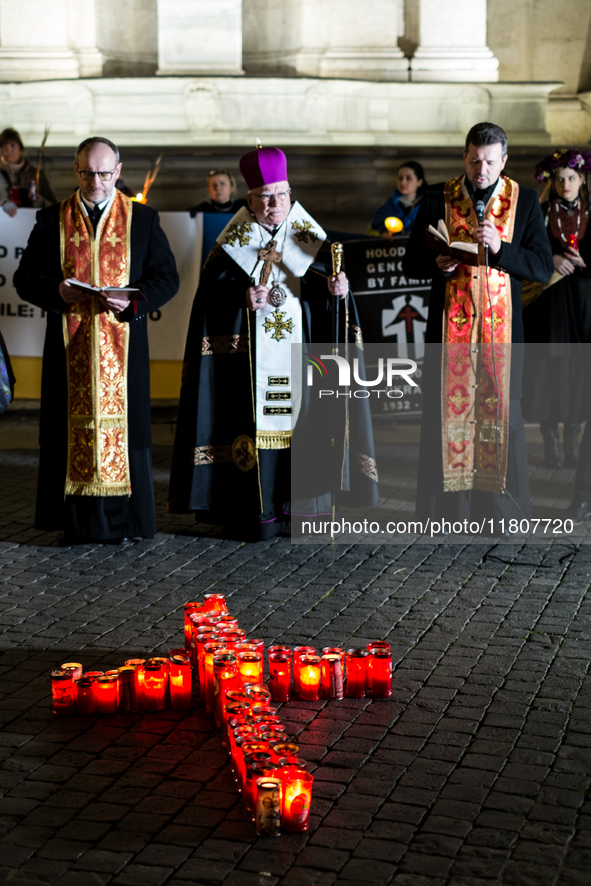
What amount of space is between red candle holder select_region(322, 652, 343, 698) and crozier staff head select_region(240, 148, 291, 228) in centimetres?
291

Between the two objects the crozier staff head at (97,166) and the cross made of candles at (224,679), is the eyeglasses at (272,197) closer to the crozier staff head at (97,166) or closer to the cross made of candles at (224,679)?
the crozier staff head at (97,166)

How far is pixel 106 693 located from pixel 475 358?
318 centimetres

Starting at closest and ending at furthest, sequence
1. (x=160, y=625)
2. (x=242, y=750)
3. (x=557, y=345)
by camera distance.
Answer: (x=242, y=750)
(x=160, y=625)
(x=557, y=345)

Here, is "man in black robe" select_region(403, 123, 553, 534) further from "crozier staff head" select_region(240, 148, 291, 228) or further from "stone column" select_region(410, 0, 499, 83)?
"stone column" select_region(410, 0, 499, 83)

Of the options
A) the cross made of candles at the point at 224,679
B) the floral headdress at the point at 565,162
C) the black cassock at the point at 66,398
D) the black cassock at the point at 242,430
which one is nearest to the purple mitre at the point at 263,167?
the black cassock at the point at 242,430

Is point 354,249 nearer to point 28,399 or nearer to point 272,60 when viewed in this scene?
point 28,399

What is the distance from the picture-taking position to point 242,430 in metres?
6.68

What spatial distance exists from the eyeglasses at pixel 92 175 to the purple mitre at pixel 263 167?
2.31 ft

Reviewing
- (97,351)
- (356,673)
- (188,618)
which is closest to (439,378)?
(97,351)

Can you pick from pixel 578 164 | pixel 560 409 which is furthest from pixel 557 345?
pixel 578 164

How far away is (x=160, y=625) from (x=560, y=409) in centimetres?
416

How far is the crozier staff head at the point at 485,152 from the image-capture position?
Answer: 20.2 ft

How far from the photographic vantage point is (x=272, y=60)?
11836 mm

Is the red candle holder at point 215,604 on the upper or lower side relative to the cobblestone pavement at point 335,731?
upper
